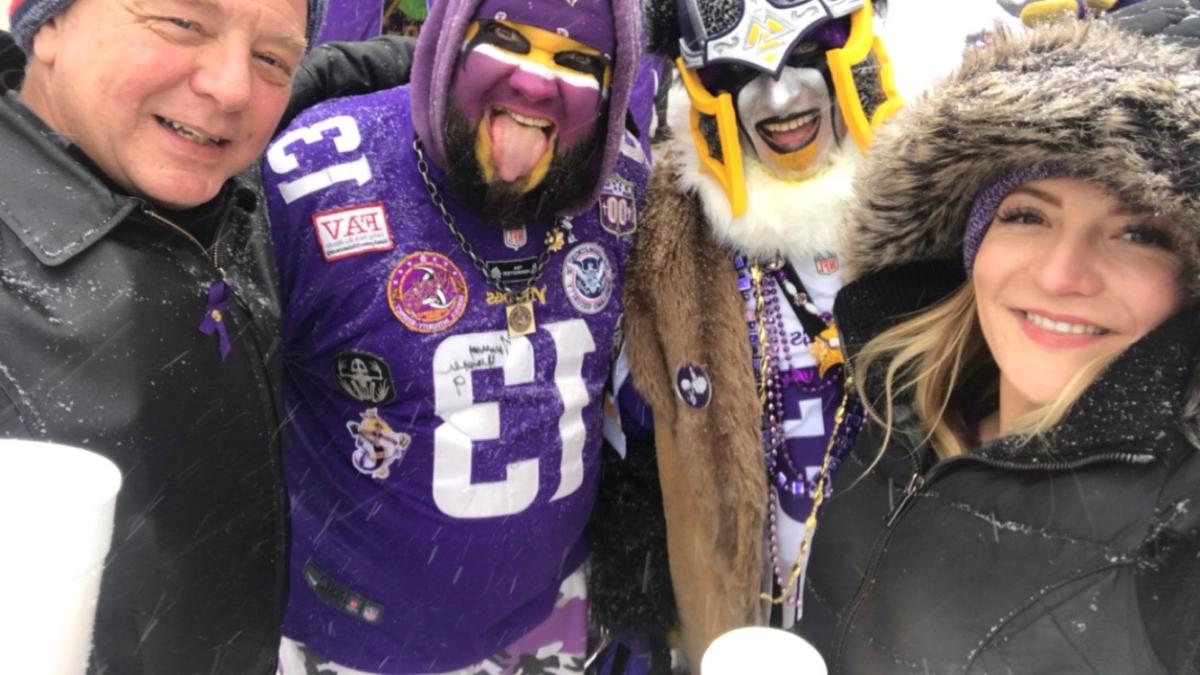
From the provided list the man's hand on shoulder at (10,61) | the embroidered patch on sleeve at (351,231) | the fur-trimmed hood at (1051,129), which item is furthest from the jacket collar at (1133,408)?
the man's hand on shoulder at (10,61)

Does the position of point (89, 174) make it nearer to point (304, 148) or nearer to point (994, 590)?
point (304, 148)

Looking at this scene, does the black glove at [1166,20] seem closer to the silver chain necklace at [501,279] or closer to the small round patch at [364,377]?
the silver chain necklace at [501,279]

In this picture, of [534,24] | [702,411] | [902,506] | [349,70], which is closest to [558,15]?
[534,24]

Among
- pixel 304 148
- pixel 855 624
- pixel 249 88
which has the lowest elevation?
pixel 855 624

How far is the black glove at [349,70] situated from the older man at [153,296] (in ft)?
2.12

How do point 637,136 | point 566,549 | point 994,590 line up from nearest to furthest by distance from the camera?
point 994,590 < point 566,549 < point 637,136

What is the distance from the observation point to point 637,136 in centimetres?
253

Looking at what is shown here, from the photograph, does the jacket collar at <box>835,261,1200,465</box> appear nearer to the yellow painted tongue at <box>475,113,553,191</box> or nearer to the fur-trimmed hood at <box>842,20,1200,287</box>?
the fur-trimmed hood at <box>842,20,1200,287</box>

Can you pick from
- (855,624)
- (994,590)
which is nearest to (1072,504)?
(994,590)

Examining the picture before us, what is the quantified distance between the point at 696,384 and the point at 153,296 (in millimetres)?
1239

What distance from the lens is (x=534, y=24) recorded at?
190 cm

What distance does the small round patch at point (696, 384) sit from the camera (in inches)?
83.4

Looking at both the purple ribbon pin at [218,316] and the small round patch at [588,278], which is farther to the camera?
the small round patch at [588,278]

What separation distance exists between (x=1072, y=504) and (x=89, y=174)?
55.0 inches
